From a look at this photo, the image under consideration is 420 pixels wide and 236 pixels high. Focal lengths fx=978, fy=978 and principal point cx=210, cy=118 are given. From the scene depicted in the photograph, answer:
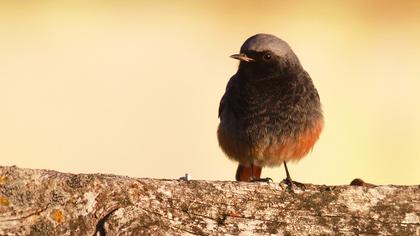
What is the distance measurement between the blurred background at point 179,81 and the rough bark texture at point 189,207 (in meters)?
5.04

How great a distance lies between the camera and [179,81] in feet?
31.1

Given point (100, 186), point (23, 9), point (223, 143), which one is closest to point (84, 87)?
point (23, 9)

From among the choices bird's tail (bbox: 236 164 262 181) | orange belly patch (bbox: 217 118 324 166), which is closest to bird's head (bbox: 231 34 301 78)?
orange belly patch (bbox: 217 118 324 166)

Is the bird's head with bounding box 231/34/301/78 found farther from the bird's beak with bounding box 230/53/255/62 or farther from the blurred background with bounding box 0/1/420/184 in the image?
the blurred background with bounding box 0/1/420/184

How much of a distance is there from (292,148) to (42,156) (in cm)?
321

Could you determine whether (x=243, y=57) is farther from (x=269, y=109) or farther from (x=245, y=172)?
(x=245, y=172)

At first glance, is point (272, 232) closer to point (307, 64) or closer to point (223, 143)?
point (223, 143)

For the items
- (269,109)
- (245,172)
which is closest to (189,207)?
(269,109)

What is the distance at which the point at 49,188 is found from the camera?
366 cm

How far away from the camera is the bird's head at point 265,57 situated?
646 cm

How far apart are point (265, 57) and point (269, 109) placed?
365 mm

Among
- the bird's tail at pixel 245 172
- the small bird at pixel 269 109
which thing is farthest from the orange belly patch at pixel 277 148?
Result: the bird's tail at pixel 245 172

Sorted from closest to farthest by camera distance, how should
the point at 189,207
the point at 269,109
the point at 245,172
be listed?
the point at 189,207 < the point at 269,109 < the point at 245,172

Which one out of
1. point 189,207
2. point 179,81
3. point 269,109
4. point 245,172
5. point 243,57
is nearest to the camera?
point 189,207
